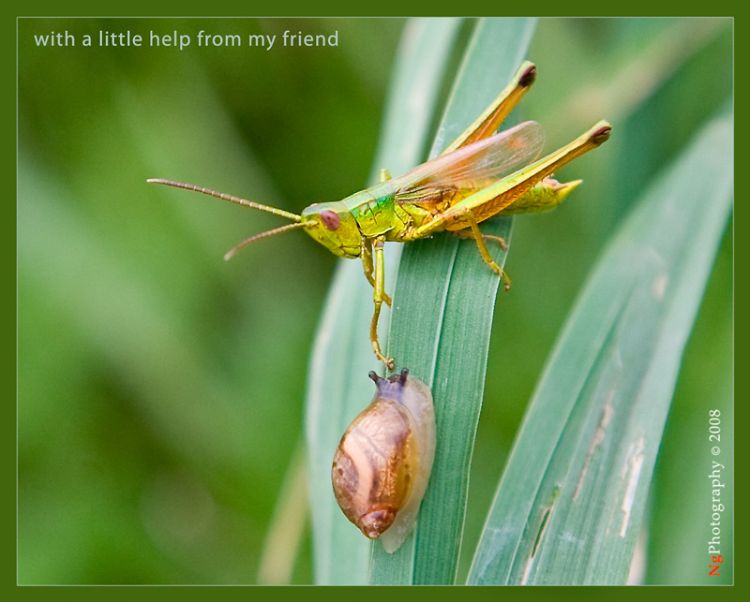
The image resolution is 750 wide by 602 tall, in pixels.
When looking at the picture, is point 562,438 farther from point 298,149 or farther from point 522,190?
point 298,149

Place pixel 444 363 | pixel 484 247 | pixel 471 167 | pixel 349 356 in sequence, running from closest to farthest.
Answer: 1. pixel 444 363
2. pixel 484 247
3. pixel 471 167
4. pixel 349 356

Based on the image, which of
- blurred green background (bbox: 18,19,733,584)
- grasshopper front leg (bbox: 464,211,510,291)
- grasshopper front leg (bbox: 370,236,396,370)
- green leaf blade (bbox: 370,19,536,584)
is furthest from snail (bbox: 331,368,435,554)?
blurred green background (bbox: 18,19,733,584)

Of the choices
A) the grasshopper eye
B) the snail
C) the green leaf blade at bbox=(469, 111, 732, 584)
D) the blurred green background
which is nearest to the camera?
the snail

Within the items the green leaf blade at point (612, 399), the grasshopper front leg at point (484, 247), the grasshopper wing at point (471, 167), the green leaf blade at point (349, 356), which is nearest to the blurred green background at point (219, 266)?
the green leaf blade at point (612, 399)

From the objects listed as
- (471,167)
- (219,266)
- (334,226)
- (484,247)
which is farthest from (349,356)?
(219,266)

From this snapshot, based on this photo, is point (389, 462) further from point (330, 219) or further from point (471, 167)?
point (471, 167)

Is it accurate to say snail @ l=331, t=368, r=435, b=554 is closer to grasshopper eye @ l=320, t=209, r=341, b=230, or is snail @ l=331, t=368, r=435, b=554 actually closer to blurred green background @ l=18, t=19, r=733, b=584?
grasshopper eye @ l=320, t=209, r=341, b=230

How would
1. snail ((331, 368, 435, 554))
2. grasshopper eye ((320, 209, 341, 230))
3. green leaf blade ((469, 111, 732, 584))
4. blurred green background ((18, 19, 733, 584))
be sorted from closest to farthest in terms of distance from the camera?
snail ((331, 368, 435, 554)) < green leaf blade ((469, 111, 732, 584)) < grasshopper eye ((320, 209, 341, 230)) < blurred green background ((18, 19, 733, 584))

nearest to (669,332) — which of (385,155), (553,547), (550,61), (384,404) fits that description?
(553,547)
